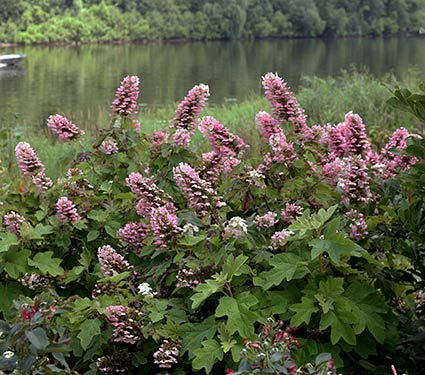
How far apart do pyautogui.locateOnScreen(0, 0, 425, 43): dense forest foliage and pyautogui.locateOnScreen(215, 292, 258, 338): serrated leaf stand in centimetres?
7018

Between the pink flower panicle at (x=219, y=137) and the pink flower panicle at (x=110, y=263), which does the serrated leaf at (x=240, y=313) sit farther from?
the pink flower panicle at (x=219, y=137)

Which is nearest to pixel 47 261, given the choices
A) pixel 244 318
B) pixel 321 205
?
pixel 244 318

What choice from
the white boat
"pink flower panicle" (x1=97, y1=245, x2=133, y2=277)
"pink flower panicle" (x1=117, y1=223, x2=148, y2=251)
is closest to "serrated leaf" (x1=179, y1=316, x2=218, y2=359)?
"pink flower panicle" (x1=97, y1=245, x2=133, y2=277)

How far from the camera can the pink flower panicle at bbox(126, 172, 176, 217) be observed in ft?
10.0

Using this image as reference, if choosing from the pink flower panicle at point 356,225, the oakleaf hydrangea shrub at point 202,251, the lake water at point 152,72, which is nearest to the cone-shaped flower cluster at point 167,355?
the oakleaf hydrangea shrub at point 202,251

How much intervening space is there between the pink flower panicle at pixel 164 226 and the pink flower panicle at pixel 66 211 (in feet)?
1.45

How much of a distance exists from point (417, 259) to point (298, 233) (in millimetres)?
624

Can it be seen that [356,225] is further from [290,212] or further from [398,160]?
[398,160]

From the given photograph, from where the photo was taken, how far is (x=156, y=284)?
295cm

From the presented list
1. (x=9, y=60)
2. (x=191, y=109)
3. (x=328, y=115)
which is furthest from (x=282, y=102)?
(x=9, y=60)

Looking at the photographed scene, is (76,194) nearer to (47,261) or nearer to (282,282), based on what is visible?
(47,261)

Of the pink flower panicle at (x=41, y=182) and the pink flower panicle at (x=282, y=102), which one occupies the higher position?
the pink flower panicle at (x=282, y=102)

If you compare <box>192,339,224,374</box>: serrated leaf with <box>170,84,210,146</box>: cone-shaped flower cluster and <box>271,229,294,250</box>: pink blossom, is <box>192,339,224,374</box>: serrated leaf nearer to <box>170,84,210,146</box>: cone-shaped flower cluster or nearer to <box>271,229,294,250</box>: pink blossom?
<box>271,229,294,250</box>: pink blossom

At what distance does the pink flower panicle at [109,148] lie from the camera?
3459mm
